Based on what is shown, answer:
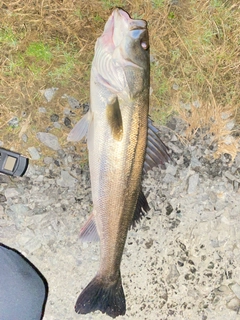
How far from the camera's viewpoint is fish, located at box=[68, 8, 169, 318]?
2.35 metres

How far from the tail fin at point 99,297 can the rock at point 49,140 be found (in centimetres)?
111

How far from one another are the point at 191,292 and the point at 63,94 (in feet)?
6.91

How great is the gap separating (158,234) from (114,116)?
129 cm

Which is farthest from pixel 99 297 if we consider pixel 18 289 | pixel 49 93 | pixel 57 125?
pixel 49 93

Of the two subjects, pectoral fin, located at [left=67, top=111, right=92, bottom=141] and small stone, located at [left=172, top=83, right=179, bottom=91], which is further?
small stone, located at [left=172, top=83, right=179, bottom=91]

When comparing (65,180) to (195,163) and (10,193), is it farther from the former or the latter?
(195,163)

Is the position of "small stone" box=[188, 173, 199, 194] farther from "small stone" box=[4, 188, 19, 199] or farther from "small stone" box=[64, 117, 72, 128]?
"small stone" box=[4, 188, 19, 199]

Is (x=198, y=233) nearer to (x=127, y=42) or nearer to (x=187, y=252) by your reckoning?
(x=187, y=252)

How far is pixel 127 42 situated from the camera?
7.67 ft

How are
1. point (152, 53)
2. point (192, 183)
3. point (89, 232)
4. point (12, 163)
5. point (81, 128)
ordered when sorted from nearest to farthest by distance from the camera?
point (81, 128) → point (89, 232) → point (12, 163) → point (152, 53) → point (192, 183)

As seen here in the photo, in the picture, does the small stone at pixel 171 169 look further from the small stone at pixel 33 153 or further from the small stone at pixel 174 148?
the small stone at pixel 33 153

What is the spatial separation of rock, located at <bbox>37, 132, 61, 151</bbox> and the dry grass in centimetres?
4

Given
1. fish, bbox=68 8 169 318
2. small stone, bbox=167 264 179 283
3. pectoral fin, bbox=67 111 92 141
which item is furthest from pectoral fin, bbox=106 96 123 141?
small stone, bbox=167 264 179 283

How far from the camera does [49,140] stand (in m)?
2.93
